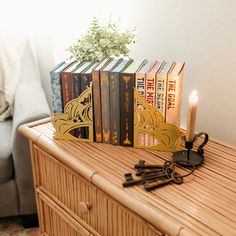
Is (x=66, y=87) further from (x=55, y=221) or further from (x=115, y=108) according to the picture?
(x=55, y=221)

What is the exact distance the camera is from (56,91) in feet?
3.79

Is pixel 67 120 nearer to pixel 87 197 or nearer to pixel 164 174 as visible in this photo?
pixel 87 197

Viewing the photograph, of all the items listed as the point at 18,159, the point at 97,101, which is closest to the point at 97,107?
the point at 97,101

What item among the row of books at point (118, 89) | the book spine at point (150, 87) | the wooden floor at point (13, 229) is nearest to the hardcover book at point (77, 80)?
the row of books at point (118, 89)

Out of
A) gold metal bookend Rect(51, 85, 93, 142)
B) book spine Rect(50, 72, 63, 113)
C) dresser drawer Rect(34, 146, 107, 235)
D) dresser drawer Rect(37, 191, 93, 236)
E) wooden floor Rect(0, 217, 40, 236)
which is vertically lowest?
wooden floor Rect(0, 217, 40, 236)

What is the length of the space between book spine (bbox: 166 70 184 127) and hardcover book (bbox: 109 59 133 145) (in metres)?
0.16

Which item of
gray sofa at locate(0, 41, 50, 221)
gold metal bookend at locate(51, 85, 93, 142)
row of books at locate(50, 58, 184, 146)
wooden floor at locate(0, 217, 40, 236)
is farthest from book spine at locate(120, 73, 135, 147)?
wooden floor at locate(0, 217, 40, 236)

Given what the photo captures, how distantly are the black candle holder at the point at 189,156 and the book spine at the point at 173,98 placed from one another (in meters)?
0.09

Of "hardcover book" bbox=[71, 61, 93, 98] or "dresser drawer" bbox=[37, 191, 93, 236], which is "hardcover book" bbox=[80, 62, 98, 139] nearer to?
"hardcover book" bbox=[71, 61, 93, 98]

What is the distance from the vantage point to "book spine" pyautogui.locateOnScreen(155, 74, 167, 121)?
3.33ft

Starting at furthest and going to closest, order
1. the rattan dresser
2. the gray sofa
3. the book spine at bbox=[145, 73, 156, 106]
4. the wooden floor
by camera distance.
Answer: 1. the wooden floor
2. the gray sofa
3. the book spine at bbox=[145, 73, 156, 106]
4. the rattan dresser

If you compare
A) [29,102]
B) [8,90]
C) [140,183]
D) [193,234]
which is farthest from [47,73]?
[193,234]

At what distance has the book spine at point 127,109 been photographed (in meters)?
1.05

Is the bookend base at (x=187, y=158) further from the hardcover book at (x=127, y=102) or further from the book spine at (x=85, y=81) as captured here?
the book spine at (x=85, y=81)
